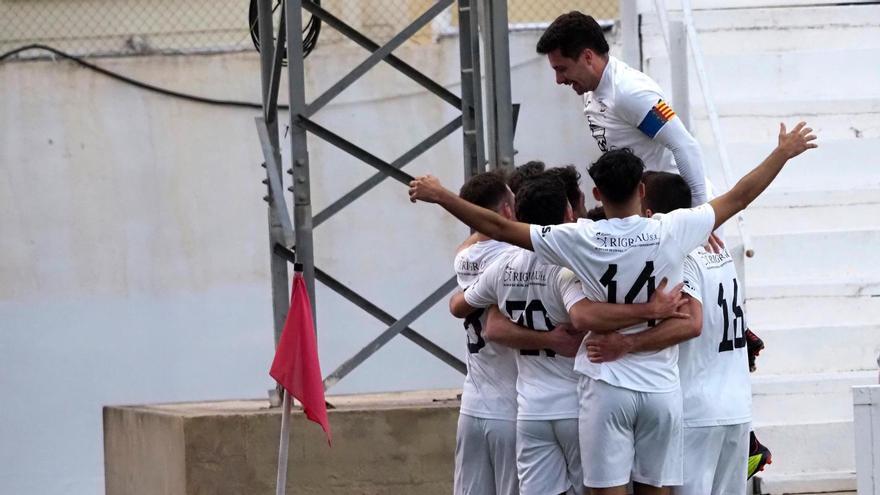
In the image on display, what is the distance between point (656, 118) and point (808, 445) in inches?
118

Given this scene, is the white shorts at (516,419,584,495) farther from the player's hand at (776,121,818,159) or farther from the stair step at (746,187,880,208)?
the stair step at (746,187,880,208)

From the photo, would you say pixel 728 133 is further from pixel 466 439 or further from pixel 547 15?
pixel 466 439

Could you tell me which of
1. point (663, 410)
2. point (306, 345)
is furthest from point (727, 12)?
point (663, 410)

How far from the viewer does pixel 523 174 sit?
6.27m

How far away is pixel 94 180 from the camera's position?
38.9 ft

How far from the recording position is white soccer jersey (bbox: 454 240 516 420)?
6.19 m

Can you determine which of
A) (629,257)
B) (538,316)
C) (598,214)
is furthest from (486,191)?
(629,257)

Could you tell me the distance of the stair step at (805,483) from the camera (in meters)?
8.16

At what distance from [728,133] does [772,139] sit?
0.95 ft

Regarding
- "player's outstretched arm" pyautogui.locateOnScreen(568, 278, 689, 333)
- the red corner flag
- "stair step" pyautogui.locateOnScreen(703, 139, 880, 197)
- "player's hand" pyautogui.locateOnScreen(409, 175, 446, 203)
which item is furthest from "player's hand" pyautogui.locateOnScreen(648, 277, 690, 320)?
"stair step" pyautogui.locateOnScreen(703, 139, 880, 197)

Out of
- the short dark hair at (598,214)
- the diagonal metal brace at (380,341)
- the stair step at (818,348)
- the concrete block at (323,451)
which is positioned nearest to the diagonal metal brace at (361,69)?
the diagonal metal brace at (380,341)

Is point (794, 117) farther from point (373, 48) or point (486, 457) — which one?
point (486, 457)

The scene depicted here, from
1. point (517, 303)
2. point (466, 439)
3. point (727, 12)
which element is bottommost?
point (466, 439)

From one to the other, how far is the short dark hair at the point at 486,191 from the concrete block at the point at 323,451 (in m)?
1.99
